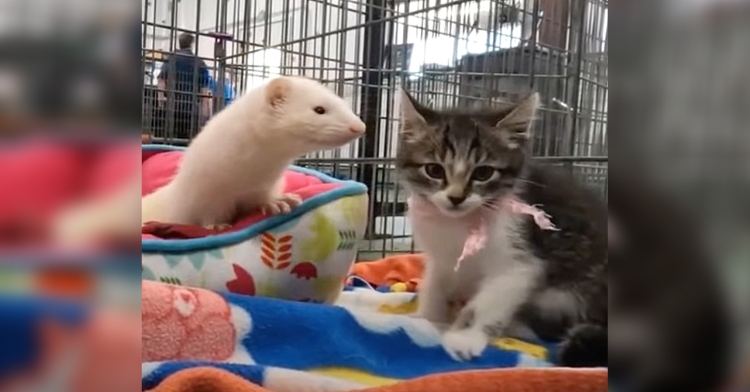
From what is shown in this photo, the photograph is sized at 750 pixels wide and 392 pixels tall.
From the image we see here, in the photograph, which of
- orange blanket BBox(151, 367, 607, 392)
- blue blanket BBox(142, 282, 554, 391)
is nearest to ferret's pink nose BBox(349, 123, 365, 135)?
blue blanket BBox(142, 282, 554, 391)

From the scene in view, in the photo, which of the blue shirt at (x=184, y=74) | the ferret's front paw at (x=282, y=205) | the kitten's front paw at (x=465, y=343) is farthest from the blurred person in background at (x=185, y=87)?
the kitten's front paw at (x=465, y=343)

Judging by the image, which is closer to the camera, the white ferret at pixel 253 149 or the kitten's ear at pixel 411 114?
the kitten's ear at pixel 411 114

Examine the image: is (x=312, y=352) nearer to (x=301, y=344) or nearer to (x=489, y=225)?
(x=301, y=344)

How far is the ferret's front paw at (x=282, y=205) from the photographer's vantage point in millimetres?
945

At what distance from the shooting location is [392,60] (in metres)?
0.85

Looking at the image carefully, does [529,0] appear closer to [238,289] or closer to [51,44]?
[238,289]

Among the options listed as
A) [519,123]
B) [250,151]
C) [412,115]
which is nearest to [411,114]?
[412,115]

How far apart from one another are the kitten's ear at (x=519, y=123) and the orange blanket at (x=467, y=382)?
26cm

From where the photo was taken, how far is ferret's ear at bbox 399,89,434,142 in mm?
791

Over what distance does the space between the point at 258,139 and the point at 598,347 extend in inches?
25.6

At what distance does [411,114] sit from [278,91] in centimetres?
20

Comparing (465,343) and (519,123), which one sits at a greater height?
(519,123)

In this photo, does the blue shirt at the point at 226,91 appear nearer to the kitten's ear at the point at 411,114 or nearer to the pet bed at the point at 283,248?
the pet bed at the point at 283,248

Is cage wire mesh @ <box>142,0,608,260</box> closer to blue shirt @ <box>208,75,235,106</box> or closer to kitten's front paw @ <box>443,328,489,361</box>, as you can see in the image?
blue shirt @ <box>208,75,235,106</box>
